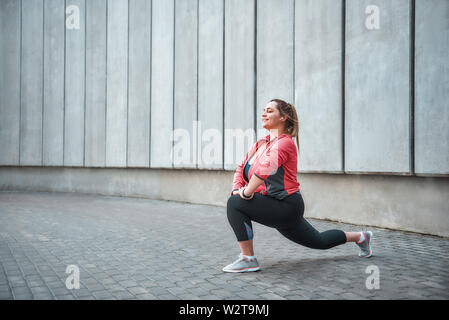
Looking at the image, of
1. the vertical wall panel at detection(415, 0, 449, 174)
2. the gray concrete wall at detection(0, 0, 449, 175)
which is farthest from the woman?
the gray concrete wall at detection(0, 0, 449, 175)

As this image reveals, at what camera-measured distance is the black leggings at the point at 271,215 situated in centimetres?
373

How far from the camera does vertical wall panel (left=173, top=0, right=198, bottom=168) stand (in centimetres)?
1077

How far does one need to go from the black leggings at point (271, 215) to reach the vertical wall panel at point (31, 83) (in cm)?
1332

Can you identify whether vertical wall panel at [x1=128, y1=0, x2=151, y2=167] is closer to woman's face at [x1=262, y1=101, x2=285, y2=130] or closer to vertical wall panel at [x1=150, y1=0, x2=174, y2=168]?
vertical wall panel at [x1=150, y1=0, x2=174, y2=168]

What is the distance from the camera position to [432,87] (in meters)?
5.96

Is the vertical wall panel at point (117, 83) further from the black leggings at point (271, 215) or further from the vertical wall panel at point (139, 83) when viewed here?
the black leggings at point (271, 215)

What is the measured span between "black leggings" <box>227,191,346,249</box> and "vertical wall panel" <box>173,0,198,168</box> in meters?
6.79

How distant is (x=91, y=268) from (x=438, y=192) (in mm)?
4968

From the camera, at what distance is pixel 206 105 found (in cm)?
1042

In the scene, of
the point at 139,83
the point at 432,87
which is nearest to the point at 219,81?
the point at 139,83

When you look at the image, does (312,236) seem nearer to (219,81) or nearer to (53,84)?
(219,81)

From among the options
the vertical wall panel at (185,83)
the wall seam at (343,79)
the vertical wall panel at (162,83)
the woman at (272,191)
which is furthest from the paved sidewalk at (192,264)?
the vertical wall panel at (162,83)

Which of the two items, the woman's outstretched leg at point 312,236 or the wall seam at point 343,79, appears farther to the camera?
the wall seam at point 343,79
